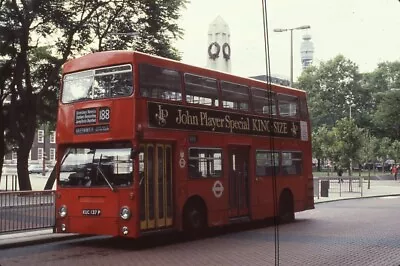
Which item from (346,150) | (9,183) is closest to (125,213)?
(9,183)

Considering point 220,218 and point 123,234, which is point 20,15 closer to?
point 123,234

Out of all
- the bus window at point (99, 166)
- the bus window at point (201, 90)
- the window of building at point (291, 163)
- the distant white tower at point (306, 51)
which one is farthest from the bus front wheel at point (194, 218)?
the distant white tower at point (306, 51)

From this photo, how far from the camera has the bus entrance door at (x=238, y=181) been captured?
9469 millimetres

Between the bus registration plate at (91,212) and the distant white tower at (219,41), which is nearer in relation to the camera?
the distant white tower at (219,41)

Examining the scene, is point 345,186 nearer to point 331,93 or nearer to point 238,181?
point 331,93

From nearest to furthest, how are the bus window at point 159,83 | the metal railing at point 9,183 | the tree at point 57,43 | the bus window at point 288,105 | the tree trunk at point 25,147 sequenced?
the bus window at point 159,83 < the bus window at point 288,105 < the tree at point 57,43 < the tree trunk at point 25,147 < the metal railing at point 9,183

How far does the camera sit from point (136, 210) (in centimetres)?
750

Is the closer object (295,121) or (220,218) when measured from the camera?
(220,218)

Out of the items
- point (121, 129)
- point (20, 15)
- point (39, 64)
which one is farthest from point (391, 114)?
point (39, 64)

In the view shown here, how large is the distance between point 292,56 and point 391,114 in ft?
9.75

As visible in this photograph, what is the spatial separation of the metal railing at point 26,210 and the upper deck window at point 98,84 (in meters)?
1.85

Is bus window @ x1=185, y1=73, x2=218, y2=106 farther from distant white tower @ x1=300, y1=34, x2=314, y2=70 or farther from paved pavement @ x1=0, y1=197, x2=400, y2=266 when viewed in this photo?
distant white tower @ x1=300, y1=34, x2=314, y2=70

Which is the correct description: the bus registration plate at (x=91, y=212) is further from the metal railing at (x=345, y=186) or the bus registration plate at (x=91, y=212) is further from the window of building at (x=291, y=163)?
the metal railing at (x=345, y=186)

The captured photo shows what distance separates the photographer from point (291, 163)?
11016mm
